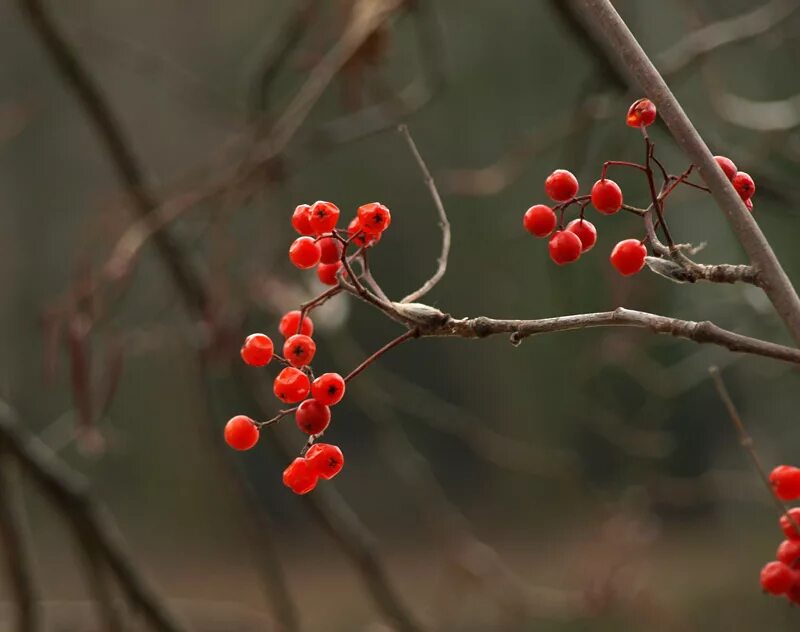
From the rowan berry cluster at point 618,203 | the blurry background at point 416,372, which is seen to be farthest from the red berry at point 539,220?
the blurry background at point 416,372

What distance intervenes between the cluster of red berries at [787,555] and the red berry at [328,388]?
0.16 metres

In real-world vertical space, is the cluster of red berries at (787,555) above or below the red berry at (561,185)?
below

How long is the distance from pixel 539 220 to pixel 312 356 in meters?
0.09

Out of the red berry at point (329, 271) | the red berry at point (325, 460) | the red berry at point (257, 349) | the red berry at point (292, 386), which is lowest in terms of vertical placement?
the red berry at point (325, 460)

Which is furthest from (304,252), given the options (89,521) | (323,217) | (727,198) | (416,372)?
(416,372)

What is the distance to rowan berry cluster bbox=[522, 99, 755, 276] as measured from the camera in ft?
0.92

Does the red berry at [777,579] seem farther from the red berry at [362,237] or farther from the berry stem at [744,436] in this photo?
the red berry at [362,237]

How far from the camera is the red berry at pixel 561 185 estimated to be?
12.4 inches

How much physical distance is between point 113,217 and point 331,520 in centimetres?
34

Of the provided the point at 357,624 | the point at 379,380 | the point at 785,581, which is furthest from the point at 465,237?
the point at 785,581

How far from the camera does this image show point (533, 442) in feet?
7.94

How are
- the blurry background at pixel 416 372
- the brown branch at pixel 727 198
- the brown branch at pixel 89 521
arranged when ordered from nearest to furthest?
the brown branch at pixel 727 198, the brown branch at pixel 89 521, the blurry background at pixel 416 372

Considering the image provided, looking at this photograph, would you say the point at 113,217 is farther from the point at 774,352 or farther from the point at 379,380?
the point at 379,380

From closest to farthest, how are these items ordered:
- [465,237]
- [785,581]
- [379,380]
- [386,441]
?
[785,581]
[386,441]
[379,380]
[465,237]
